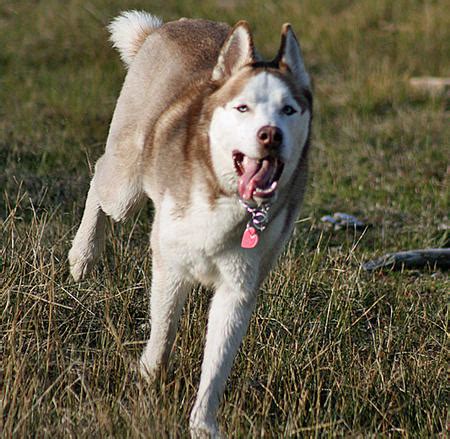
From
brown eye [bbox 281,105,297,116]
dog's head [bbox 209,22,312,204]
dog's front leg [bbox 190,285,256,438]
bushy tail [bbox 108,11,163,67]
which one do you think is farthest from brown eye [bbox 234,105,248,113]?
bushy tail [bbox 108,11,163,67]

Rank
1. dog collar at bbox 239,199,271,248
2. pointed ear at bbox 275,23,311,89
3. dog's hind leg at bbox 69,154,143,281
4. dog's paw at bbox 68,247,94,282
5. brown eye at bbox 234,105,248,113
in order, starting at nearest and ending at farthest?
brown eye at bbox 234,105,248,113
dog collar at bbox 239,199,271,248
pointed ear at bbox 275,23,311,89
dog's hind leg at bbox 69,154,143,281
dog's paw at bbox 68,247,94,282

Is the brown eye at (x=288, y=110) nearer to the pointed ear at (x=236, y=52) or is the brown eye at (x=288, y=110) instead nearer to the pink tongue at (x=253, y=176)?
the pink tongue at (x=253, y=176)

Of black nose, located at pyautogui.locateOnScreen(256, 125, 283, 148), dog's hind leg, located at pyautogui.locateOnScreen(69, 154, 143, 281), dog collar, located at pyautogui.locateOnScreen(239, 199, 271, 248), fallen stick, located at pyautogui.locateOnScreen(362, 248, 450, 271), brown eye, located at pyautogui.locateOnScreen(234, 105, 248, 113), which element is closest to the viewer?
black nose, located at pyautogui.locateOnScreen(256, 125, 283, 148)

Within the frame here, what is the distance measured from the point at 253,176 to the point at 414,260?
2518 mm

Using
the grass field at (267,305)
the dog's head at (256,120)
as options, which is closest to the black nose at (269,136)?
the dog's head at (256,120)

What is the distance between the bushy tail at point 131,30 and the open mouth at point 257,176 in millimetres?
1684

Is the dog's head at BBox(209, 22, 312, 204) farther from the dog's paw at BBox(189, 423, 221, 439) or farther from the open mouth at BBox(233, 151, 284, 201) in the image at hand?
the dog's paw at BBox(189, 423, 221, 439)

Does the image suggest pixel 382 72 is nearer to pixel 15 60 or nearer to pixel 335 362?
pixel 15 60

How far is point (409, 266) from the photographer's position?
20.3 ft

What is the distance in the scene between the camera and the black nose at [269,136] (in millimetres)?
3758

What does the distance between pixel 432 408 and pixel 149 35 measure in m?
2.29

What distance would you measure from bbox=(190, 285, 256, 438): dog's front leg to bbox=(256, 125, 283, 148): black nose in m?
0.69

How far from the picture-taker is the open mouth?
3.88 meters

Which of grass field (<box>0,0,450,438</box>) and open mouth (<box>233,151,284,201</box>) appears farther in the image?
grass field (<box>0,0,450,438</box>)
